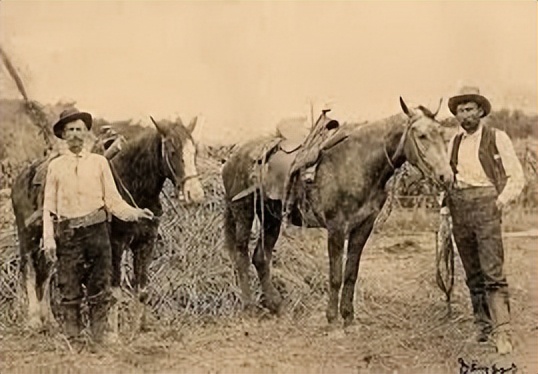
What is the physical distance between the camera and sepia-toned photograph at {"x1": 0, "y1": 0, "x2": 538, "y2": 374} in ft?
7.97

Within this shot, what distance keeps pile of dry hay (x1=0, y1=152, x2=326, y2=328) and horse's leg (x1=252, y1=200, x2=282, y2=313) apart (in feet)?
0.06

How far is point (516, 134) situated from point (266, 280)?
740mm

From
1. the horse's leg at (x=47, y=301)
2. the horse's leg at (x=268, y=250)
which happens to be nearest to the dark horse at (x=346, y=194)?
the horse's leg at (x=268, y=250)

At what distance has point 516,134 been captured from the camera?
96.6 inches

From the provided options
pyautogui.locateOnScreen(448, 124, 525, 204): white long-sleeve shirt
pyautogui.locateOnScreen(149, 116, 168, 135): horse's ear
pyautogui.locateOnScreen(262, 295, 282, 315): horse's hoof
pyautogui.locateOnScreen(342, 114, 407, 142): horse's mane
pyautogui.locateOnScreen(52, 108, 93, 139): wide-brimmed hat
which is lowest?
pyautogui.locateOnScreen(262, 295, 282, 315): horse's hoof

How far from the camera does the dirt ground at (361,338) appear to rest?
95.1 inches

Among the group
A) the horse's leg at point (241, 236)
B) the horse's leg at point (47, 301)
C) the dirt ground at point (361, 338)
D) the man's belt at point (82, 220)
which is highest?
the man's belt at point (82, 220)

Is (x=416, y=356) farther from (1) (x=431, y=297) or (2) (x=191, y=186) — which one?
(2) (x=191, y=186)

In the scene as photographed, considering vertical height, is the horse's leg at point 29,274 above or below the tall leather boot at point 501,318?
above

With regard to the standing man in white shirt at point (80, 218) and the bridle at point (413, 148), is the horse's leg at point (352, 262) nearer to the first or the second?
the bridle at point (413, 148)

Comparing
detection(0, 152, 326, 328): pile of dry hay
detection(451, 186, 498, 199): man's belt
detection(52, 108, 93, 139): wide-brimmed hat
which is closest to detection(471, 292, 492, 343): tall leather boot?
detection(451, 186, 498, 199): man's belt

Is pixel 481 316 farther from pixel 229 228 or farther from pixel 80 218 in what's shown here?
pixel 80 218

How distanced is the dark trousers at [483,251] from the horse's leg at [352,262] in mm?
224

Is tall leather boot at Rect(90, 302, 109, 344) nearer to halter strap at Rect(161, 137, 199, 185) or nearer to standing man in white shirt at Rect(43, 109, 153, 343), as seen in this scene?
standing man in white shirt at Rect(43, 109, 153, 343)
